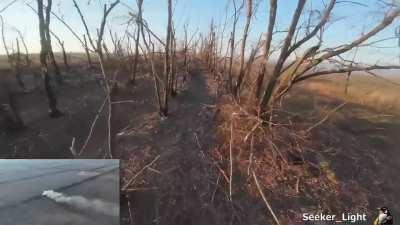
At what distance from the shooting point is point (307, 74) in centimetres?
372

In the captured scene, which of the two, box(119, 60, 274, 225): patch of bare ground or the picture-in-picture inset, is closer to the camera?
the picture-in-picture inset

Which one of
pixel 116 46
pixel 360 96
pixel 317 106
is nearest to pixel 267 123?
pixel 317 106

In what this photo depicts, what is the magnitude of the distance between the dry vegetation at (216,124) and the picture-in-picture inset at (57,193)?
200 millimetres

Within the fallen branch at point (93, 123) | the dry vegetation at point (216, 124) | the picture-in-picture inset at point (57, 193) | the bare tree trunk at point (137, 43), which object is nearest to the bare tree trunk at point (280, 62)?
the dry vegetation at point (216, 124)

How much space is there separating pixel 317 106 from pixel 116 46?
5.01ft

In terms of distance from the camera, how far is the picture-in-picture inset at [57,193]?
2.57m

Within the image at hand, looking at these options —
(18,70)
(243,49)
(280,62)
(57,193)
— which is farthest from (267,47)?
(57,193)

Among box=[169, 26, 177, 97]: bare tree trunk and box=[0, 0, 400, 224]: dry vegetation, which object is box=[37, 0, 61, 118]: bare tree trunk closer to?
box=[0, 0, 400, 224]: dry vegetation

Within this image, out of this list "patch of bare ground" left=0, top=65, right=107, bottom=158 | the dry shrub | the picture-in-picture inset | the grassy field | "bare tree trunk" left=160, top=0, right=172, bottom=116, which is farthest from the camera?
"bare tree trunk" left=160, top=0, right=172, bottom=116

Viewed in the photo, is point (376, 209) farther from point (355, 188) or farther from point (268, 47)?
point (268, 47)

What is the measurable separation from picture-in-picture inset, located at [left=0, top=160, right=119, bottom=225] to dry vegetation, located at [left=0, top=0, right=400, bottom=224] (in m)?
0.20

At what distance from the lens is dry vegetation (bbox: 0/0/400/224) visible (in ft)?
10.3

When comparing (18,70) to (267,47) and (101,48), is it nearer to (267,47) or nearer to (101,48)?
(101,48)

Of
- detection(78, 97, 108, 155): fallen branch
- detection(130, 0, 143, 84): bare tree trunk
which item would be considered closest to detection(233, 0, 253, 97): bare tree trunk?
detection(130, 0, 143, 84): bare tree trunk
